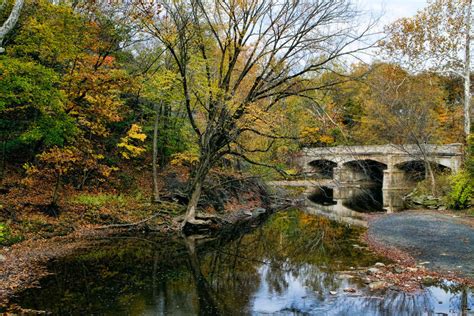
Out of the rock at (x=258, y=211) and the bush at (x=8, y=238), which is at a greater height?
the bush at (x=8, y=238)

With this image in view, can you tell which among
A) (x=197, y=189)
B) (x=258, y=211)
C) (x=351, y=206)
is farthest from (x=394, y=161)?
(x=197, y=189)

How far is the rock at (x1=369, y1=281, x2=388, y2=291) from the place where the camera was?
9939 mm

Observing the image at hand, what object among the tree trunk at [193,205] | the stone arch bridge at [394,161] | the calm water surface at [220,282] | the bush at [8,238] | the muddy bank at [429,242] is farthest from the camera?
the stone arch bridge at [394,161]

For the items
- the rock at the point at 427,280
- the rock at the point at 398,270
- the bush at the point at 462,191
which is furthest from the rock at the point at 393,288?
the bush at the point at 462,191

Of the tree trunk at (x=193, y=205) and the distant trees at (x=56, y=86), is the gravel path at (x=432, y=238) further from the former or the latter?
the distant trees at (x=56, y=86)

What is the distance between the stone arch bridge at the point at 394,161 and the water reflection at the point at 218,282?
19.7 metres

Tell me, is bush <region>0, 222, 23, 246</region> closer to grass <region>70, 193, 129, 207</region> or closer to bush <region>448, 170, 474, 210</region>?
grass <region>70, 193, 129, 207</region>

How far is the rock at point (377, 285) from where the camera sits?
9.94 m

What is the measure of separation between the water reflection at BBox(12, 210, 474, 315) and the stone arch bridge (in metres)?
19.7

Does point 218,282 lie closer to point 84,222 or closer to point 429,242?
point 84,222

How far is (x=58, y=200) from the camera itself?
1728 cm

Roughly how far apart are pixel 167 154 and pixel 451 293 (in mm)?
18983

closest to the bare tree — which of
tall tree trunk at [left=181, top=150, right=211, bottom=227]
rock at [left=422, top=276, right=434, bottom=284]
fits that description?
tall tree trunk at [left=181, top=150, right=211, bottom=227]

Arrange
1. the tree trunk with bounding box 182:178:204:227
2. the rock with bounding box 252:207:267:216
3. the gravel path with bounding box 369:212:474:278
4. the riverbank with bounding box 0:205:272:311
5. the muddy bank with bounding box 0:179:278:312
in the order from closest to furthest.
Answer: the riverbank with bounding box 0:205:272:311, the muddy bank with bounding box 0:179:278:312, the gravel path with bounding box 369:212:474:278, the tree trunk with bounding box 182:178:204:227, the rock with bounding box 252:207:267:216
